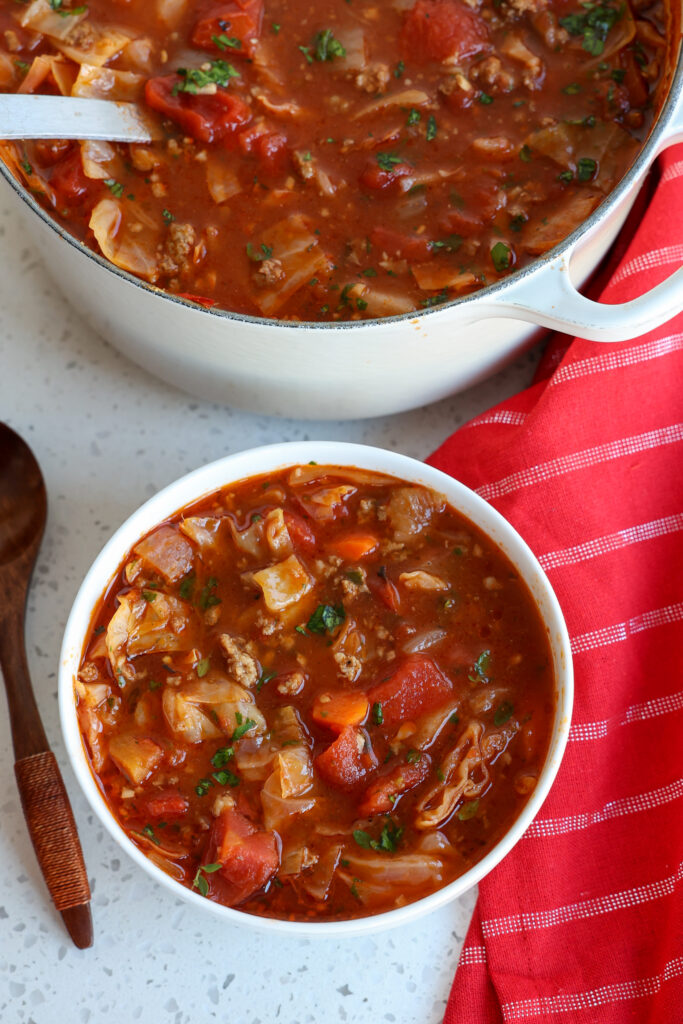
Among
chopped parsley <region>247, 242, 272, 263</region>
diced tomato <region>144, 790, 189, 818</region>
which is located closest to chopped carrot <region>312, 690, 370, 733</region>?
diced tomato <region>144, 790, 189, 818</region>

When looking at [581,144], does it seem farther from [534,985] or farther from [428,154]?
[534,985]

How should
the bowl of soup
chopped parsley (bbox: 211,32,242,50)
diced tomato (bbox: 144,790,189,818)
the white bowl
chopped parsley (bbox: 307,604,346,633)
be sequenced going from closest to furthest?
the white bowl < diced tomato (bbox: 144,790,189,818) < chopped parsley (bbox: 307,604,346,633) < the bowl of soup < chopped parsley (bbox: 211,32,242,50)

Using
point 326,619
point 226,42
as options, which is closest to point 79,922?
point 326,619

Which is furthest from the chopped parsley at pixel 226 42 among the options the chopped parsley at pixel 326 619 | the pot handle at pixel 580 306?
the chopped parsley at pixel 326 619

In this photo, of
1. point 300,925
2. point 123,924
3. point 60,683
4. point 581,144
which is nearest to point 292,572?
point 60,683

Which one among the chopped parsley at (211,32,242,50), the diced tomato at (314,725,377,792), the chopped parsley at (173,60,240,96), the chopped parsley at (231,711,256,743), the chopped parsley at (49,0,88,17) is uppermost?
the chopped parsley at (49,0,88,17)

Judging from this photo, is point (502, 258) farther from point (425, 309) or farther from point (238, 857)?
point (238, 857)

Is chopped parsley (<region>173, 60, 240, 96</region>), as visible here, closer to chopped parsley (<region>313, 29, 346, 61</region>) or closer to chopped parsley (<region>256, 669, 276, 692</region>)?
chopped parsley (<region>313, 29, 346, 61</region>)
